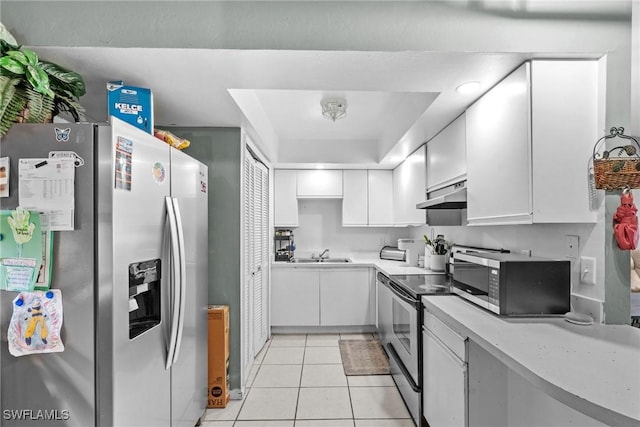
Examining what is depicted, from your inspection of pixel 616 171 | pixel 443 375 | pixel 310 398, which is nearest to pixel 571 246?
pixel 616 171

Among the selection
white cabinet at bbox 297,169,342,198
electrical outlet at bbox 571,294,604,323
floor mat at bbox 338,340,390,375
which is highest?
white cabinet at bbox 297,169,342,198

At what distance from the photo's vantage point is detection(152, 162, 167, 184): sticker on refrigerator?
5.15 feet

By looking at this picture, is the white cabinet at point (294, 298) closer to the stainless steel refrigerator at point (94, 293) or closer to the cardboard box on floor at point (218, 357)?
the cardboard box on floor at point (218, 357)

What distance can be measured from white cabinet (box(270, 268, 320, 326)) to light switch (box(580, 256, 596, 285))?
2731 mm

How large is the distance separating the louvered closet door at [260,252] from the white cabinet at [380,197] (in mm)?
1408

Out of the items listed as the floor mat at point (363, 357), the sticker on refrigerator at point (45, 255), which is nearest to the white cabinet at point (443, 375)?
the floor mat at point (363, 357)

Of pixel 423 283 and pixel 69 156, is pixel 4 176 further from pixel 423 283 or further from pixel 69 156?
pixel 423 283

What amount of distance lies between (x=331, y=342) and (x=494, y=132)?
2839 millimetres

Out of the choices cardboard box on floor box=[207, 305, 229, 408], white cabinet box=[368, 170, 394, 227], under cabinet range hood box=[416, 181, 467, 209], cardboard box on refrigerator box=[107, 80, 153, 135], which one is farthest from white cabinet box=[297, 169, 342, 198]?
cardboard box on refrigerator box=[107, 80, 153, 135]

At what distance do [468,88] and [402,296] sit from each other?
150 cm

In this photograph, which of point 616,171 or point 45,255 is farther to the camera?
point 616,171

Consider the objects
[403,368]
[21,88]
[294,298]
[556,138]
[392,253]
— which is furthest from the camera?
[392,253]

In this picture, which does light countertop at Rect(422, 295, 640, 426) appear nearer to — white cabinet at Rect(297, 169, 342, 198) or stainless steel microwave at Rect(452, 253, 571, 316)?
stainless steel microwave at Rect(452, 253, 571, 316)

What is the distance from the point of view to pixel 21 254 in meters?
1.21
